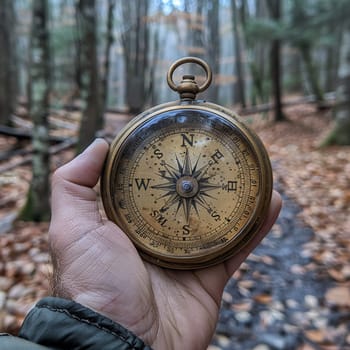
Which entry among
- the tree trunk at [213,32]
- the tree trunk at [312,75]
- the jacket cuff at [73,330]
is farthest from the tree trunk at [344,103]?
the tree trunk at [213,32]

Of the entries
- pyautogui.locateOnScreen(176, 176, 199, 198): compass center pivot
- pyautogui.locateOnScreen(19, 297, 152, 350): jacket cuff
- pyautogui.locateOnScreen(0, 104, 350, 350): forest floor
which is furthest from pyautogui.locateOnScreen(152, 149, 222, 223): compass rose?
pyautogui.locateOnScreen(0, 104, 350, 350): forest floor

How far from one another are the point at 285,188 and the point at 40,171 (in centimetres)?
293

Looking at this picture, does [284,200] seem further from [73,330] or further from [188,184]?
[73,330]

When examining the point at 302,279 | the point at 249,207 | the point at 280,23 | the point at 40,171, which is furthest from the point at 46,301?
the point at 280,23

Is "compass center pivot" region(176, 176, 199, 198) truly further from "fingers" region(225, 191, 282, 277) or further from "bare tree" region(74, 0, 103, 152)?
"bare tree" region(74, 0, 103, 152)

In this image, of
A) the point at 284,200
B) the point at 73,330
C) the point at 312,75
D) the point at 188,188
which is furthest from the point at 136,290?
the point at 312,75

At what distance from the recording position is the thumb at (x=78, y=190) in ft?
5.22

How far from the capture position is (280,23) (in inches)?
317

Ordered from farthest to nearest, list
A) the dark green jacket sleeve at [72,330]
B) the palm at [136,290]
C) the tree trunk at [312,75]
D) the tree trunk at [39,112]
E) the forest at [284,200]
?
the tree trunk at [312,75]
the tree trunk at [39,112]
the forest at [284,200]
the palm at [136,290]
the dark green jacket sleeve at [72,330]

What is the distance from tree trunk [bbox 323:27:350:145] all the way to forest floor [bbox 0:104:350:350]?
25.8 inches

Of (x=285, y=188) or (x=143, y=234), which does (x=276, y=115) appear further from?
(x=143, y=234)

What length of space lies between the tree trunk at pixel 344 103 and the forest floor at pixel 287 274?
25.8 inches

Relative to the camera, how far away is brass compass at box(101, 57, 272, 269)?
1605mm

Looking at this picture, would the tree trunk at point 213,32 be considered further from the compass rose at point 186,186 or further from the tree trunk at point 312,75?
the compass rose at point 186,186
